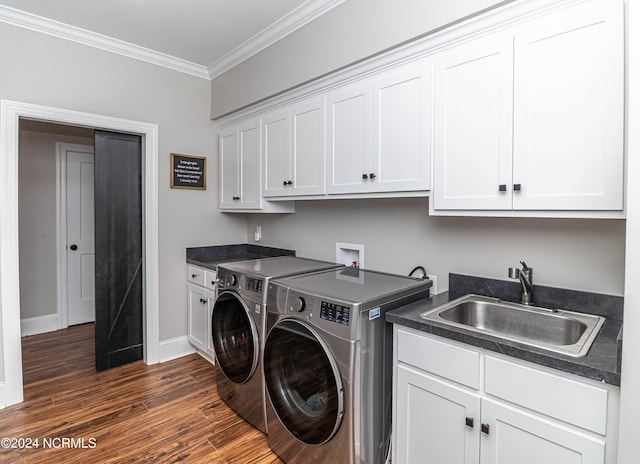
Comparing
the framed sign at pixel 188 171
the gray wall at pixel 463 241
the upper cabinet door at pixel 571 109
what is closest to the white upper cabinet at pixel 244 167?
the framed sign at pixel 188 171

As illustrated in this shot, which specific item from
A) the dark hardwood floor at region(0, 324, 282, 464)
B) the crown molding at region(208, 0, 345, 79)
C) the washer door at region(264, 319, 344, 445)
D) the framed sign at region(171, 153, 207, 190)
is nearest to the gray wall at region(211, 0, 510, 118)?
the crown molding at region(208, 0, 345, 79)

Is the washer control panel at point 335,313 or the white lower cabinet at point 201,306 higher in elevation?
the washer control panel at point 335,313

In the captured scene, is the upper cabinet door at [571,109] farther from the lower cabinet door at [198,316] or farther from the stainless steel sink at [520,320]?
the lower cabinet door at [198,316]

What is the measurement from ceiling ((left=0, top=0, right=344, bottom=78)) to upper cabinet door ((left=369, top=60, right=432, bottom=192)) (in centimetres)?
72

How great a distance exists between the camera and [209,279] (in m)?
2.89

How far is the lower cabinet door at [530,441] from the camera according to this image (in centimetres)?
107

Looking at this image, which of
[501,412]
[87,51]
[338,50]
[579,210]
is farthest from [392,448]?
[87,51]

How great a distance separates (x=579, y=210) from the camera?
1.32 m

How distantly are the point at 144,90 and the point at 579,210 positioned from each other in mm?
3230

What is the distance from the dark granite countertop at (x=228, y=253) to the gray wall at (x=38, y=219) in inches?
77.8

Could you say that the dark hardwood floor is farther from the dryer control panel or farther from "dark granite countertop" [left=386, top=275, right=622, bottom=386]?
"dark granite countertop" [left=386, top=275, right=622, bottom=386]

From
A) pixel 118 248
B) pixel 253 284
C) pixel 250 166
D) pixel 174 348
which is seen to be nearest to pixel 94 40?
pixel 250 166

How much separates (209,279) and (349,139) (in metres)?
1.67

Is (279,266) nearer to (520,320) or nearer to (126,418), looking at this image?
(126,418)
